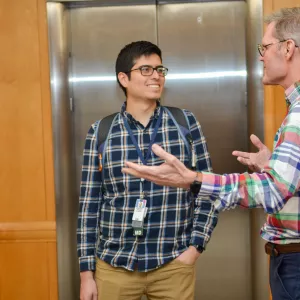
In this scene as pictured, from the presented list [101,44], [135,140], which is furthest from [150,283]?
[101,44]

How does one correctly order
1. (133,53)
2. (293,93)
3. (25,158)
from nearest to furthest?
(293,93) → (133,53) → (25,158)

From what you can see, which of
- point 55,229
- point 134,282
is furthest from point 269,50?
point 55,229

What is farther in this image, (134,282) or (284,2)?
(284,2)

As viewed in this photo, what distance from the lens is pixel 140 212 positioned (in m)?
2.38

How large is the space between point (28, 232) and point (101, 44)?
145 centimetres

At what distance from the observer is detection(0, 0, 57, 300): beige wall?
3.62 m

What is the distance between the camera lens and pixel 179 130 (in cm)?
253

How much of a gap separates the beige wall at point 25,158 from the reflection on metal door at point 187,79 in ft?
0.36

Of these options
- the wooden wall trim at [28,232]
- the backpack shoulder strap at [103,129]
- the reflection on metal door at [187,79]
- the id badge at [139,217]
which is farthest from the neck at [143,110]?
the wooden wall trim at [28,232]

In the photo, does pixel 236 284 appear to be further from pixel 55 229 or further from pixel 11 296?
pixel 11 296

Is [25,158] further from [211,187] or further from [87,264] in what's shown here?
[211,187]

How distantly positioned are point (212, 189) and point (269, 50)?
660mm

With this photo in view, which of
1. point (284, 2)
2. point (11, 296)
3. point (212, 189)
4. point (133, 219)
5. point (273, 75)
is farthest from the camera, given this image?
point (11, 296)

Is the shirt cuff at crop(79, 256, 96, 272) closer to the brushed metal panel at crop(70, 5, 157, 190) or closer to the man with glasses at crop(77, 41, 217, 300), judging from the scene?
the man with glasses at crop(77, 41, 217, 300)
